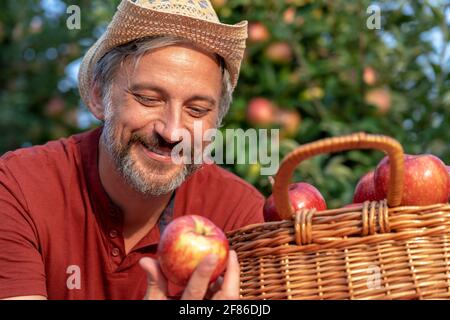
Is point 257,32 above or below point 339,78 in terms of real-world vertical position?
above

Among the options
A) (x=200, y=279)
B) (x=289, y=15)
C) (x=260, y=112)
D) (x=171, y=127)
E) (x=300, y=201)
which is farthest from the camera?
(x=289, y=15)

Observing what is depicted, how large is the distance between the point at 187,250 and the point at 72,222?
62 centimetres

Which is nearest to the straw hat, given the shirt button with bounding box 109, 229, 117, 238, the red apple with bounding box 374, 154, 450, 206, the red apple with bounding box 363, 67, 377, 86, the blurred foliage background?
the shirt button with bounding box 109, 229, 117, 238

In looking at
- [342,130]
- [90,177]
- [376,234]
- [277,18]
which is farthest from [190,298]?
[277,18]

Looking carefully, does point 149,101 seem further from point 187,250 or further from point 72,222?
point 187,250

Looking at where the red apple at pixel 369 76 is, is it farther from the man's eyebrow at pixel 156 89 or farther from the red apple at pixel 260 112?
the man's eyebrow at pixel 156 89

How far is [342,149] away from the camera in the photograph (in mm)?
1397

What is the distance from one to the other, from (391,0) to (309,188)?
1.69 metres

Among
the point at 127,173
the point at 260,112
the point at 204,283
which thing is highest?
the point at 260,112

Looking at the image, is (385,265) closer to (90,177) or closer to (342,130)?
(90,177)

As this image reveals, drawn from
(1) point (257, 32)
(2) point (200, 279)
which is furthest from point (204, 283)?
(1) point (257, 32)

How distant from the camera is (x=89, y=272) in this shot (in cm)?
194

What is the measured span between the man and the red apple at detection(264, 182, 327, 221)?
1.08 ft

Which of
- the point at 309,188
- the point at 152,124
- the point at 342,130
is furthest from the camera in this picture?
the point at 342,130
